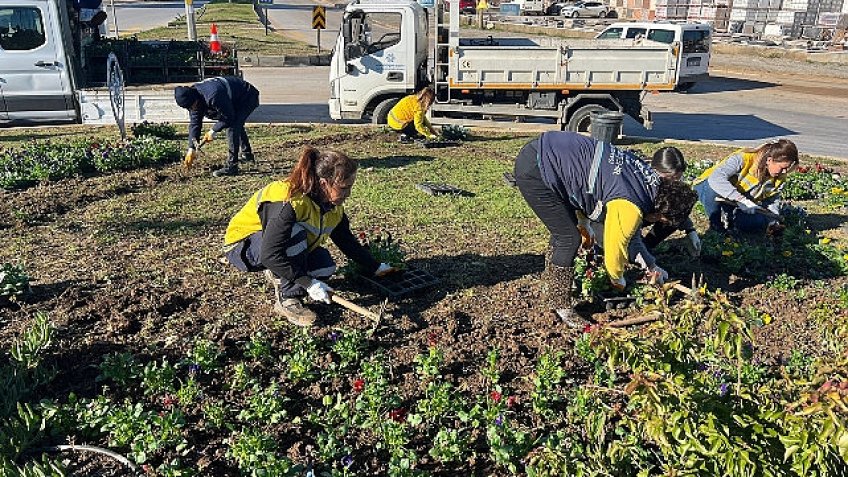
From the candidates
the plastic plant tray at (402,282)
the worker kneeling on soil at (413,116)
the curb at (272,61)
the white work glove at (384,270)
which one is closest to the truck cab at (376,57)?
the worker kneeling on soil at (413,116)

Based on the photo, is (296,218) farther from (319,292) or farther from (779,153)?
(779,153)

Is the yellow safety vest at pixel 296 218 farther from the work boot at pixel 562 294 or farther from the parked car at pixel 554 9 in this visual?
the parked car at pixel 554 9

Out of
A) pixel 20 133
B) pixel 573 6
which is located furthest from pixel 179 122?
pixel 573 6

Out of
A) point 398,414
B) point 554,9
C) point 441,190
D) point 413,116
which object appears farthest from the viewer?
point 554,9

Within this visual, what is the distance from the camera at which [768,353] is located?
421 centimetres

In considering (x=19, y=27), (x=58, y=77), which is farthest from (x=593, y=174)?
(x=19, y=27)

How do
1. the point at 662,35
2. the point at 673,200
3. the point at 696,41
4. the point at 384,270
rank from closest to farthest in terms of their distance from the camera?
the point at 673,200 → the point at 384,270 → the point at 696,41 → the point at 662,35

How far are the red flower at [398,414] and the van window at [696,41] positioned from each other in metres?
16.1

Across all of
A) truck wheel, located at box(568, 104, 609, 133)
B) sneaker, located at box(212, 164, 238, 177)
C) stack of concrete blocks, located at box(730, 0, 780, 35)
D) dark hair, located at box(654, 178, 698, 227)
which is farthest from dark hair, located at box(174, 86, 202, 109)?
stack of concrete blocks, located at box(730, 0, 780, 35)

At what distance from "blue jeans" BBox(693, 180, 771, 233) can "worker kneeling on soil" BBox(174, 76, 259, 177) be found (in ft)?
17.2

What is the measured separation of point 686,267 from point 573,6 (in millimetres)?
41913

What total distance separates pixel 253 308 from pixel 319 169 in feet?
3.97

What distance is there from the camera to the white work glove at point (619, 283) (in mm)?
4379

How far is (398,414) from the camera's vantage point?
11.2 feet
